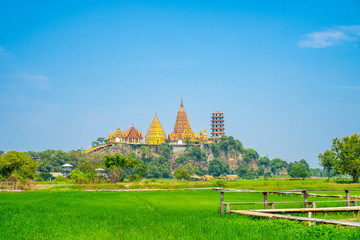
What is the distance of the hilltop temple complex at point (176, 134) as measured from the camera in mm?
146125

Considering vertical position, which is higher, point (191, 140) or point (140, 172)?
point (191, 140)

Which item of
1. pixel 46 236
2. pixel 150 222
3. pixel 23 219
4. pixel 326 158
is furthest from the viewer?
pixel 326 158

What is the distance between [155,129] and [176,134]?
867cm

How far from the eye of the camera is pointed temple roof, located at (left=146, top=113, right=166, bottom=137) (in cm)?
15038

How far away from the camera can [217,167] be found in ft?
454

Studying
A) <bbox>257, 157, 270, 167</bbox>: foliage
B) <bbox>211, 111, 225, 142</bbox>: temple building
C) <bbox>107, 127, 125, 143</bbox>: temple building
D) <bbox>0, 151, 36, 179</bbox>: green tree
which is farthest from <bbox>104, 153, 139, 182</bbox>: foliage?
<bbox>211, 111, 225, 142</bbox>: temple building

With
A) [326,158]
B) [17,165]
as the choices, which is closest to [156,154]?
[326,158]

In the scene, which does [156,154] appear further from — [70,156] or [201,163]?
[70,156]

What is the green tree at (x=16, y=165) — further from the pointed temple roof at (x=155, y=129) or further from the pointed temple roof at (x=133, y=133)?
the pointed temple roof at (x=155, y=129)

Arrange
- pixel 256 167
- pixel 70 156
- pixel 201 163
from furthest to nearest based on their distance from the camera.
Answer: pixel 256 167 → pixel 201 163 → pixel 70 156

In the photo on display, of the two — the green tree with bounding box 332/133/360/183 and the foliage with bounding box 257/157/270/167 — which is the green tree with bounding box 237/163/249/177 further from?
the green tree with bounding box 332/133/360/183

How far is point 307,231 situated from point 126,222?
216 inches

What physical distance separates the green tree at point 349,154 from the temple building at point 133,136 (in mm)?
94575

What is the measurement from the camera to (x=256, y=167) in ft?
499
